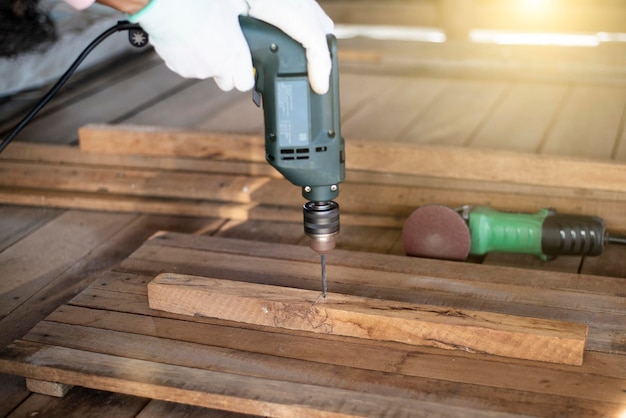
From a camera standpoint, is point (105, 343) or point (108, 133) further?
point (108, 133)

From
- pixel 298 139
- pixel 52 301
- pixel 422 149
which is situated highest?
pixel 298 139

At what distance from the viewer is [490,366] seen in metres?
1.64

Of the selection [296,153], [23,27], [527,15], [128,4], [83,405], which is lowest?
[83,405]

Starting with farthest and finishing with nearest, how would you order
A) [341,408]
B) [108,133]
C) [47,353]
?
[108,133] → [47,353] → [341,408]

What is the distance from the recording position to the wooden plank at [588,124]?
2781mm

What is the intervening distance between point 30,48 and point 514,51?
2135mm

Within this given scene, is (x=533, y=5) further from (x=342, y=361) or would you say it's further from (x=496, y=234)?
(x=342, y=361)

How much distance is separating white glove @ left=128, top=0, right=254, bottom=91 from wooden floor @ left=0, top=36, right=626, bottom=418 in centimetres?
68

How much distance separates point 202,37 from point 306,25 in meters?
0.20

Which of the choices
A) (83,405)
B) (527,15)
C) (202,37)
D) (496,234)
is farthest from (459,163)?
(527,15)

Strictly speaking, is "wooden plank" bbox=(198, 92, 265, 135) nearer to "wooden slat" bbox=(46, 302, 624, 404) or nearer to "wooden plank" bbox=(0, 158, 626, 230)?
"wooden plank" bbox=(0, 158, 626, 230)

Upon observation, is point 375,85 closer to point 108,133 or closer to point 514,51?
point 514,51

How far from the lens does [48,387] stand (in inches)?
67.7

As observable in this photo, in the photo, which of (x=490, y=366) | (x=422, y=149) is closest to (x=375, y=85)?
(x=422, y=149)
